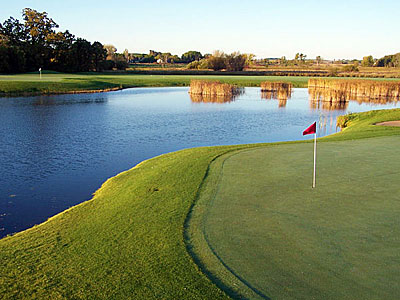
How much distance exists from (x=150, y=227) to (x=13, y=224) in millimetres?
4450

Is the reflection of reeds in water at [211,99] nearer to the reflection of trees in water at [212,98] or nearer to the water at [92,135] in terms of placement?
the reflection of trees in water at [212,98]

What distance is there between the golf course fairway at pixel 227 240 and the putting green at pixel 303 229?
0.02m

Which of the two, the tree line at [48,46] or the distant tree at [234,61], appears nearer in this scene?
the tree line at [48,46]

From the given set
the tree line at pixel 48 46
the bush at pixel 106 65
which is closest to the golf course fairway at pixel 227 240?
the tree line at pixel 48 46

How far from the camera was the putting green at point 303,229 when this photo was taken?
15.2 ft

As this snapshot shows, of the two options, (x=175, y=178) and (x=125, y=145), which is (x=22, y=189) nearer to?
(x=175, y=178)

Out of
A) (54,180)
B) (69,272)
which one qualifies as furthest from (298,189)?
(54,180)

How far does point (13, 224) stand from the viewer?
9312 mm

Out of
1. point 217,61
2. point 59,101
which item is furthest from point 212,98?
point 217,61

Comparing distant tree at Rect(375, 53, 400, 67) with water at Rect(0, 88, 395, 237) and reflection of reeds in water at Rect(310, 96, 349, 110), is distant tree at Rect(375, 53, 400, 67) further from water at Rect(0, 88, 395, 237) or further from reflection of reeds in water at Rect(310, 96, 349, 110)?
water at Rect(0, 88, 395, 237)

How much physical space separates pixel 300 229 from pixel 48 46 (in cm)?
8103

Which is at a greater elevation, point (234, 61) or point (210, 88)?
point (234, 61)

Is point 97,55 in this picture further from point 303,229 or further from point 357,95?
point 303,229

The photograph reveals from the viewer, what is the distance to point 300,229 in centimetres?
618
